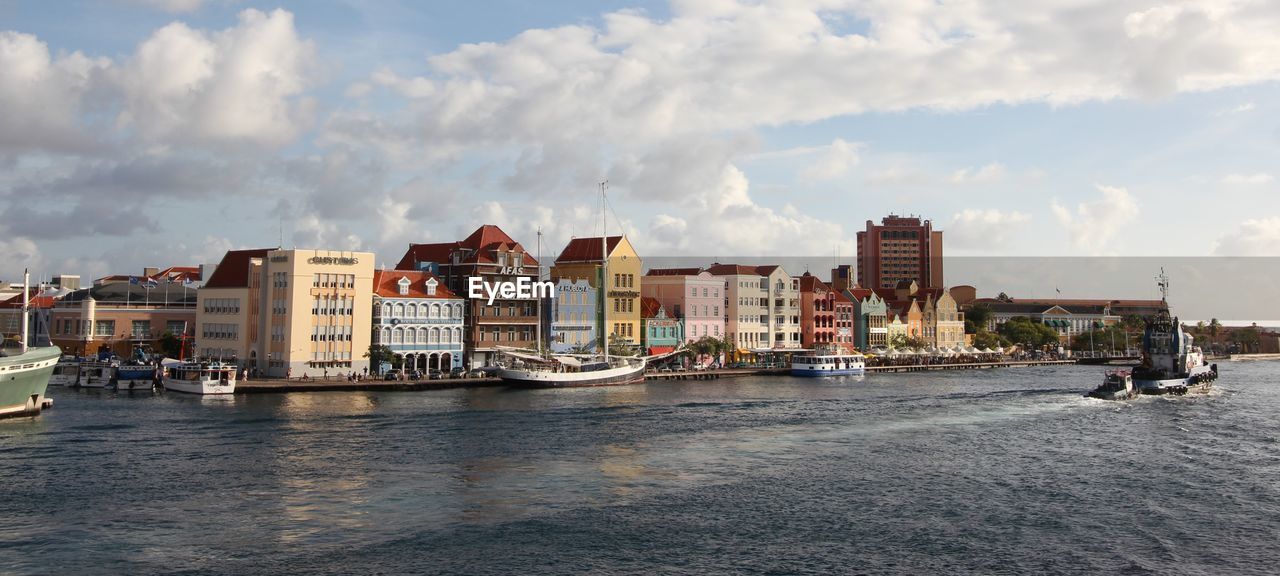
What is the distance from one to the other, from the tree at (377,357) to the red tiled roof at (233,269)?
1205 cm

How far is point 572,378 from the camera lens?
8219cm

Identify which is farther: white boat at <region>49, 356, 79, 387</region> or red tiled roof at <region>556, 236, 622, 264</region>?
red tiled roof at <region>556, 236, 622, 264</region>

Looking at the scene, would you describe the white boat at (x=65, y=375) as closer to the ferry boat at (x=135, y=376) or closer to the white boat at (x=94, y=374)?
the white boat at (x=94, y=374)

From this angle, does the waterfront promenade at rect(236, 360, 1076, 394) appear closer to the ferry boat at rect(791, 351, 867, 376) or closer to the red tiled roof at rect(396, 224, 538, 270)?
the ferry boat at rect(791, 351, 867, 376)

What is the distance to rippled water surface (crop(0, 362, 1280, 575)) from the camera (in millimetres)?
26531

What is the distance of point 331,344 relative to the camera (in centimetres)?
7725

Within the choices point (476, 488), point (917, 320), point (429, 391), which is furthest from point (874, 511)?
point (917, 320)

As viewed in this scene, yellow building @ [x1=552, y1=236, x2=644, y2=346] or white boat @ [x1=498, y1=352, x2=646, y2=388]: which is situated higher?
yellow building @ [x1=552, y1=236, x2=644, y2=346]

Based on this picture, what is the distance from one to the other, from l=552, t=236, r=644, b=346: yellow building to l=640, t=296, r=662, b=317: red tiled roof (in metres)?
3.57

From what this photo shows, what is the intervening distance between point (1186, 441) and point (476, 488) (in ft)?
114

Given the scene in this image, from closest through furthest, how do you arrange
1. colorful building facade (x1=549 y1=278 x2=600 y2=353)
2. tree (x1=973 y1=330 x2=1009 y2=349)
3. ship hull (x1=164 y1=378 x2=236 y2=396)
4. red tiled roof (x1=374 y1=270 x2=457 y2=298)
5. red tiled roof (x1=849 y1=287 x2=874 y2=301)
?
1. ship hull (x1=164 y1=378 x2=236 y2=396)
2. red tiled roof (x1=374 y1=270 x2=457 y2=298)
3. colorful building facade (x1=549 y1=278 x2=600 y2=353)
4. red tiled roof (x1=849 y1=287 x2=874 y2=301)
5. tree (x1=973 y1=330 x2=1009 y2=349)

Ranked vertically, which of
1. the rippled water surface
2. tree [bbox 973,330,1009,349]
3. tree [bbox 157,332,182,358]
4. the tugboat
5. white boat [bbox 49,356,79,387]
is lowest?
the rippled water surface

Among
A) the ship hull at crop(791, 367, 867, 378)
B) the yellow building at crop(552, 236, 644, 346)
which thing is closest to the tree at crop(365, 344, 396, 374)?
the yellow building at crop(552, 236, 644, 346)

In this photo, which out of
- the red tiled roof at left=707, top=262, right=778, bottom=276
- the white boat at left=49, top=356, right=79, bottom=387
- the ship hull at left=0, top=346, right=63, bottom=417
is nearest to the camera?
the ship hull at left=0, top=346, right=63, bottom=417
